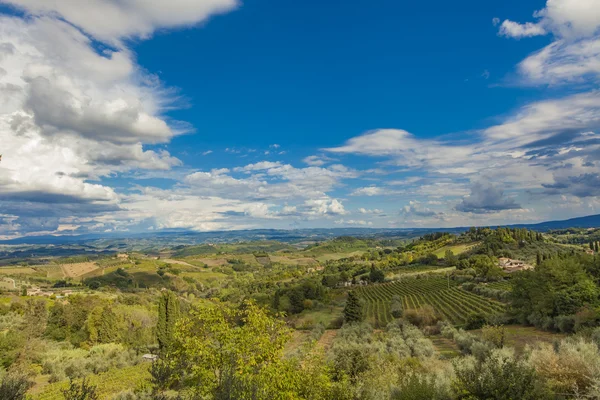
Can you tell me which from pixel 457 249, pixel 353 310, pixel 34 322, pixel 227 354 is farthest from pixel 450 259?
pixel 227 354

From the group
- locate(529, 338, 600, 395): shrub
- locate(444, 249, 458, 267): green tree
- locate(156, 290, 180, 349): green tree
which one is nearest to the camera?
locate(529, 338, 600, 395): shrub

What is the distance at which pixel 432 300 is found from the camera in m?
82.2

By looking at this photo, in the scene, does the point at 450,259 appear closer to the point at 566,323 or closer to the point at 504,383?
the point at 566,323

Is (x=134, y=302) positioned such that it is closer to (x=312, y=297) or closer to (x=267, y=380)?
(x=312, y=297)

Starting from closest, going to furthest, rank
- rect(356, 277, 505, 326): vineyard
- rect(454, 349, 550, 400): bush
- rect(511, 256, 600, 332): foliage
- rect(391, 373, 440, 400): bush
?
rect(454, 349, 550, 400): bush < rect(391, 373, 440, 400): bush < rect(511, 256, 600, 332): foliage < rect(356, 277, 505, 326): vineyard

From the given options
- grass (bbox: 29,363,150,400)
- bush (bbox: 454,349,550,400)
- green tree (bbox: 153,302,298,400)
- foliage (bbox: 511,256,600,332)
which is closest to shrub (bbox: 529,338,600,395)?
bush (bbox: 454,349,550,400)

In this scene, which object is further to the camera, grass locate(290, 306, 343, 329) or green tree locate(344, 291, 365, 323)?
grass locate(290, 306, 343, 329)

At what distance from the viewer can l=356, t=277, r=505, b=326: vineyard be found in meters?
65.4

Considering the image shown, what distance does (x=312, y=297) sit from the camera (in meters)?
107

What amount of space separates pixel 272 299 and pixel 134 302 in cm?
5001

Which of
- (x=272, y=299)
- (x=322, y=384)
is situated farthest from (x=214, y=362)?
(x=272, y=299)

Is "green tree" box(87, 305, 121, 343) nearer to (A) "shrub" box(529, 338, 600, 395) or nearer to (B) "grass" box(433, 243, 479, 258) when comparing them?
(A) "shrub" box(529, 338, 600, 395)

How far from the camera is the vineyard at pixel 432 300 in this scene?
214ft

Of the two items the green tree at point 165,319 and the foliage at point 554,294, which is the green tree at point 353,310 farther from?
the green tree at point 165,319
